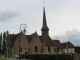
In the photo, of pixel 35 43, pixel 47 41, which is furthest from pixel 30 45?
pixel 47 41

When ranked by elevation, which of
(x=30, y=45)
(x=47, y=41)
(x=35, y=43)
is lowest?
(x=30, y=45)

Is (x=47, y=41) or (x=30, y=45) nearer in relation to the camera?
(x=30, y=45)

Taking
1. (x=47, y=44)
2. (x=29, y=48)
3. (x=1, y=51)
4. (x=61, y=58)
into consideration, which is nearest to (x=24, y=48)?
(x=29, y=48)

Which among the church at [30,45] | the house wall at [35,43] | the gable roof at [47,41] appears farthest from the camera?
the gable roof at [47,41]

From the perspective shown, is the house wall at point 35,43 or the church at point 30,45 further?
the house wall at point 35,43

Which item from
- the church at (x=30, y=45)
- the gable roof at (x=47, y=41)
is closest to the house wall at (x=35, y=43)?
the church at (x=30, y=45)

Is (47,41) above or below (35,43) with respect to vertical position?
above

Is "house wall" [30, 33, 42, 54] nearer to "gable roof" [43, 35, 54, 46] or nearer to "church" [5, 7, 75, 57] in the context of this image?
"church" [5, 7, 75, 57]

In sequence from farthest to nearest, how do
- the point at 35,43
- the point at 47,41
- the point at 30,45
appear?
the point at 47,41, the point at 35,43, the point at 30,45

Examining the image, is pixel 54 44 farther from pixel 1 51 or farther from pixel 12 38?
pixel 1 51

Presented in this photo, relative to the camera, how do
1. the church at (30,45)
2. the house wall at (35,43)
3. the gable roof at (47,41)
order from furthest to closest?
1. the gable roof at (47,41)
2. the house wall at (35,43)
3. the church at (30,45)

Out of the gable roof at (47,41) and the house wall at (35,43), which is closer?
the house wall at (35,43)

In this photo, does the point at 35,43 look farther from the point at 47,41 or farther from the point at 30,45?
the point at 47,41

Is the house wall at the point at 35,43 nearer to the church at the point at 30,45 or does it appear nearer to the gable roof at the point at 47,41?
the church at the point at 30,45
